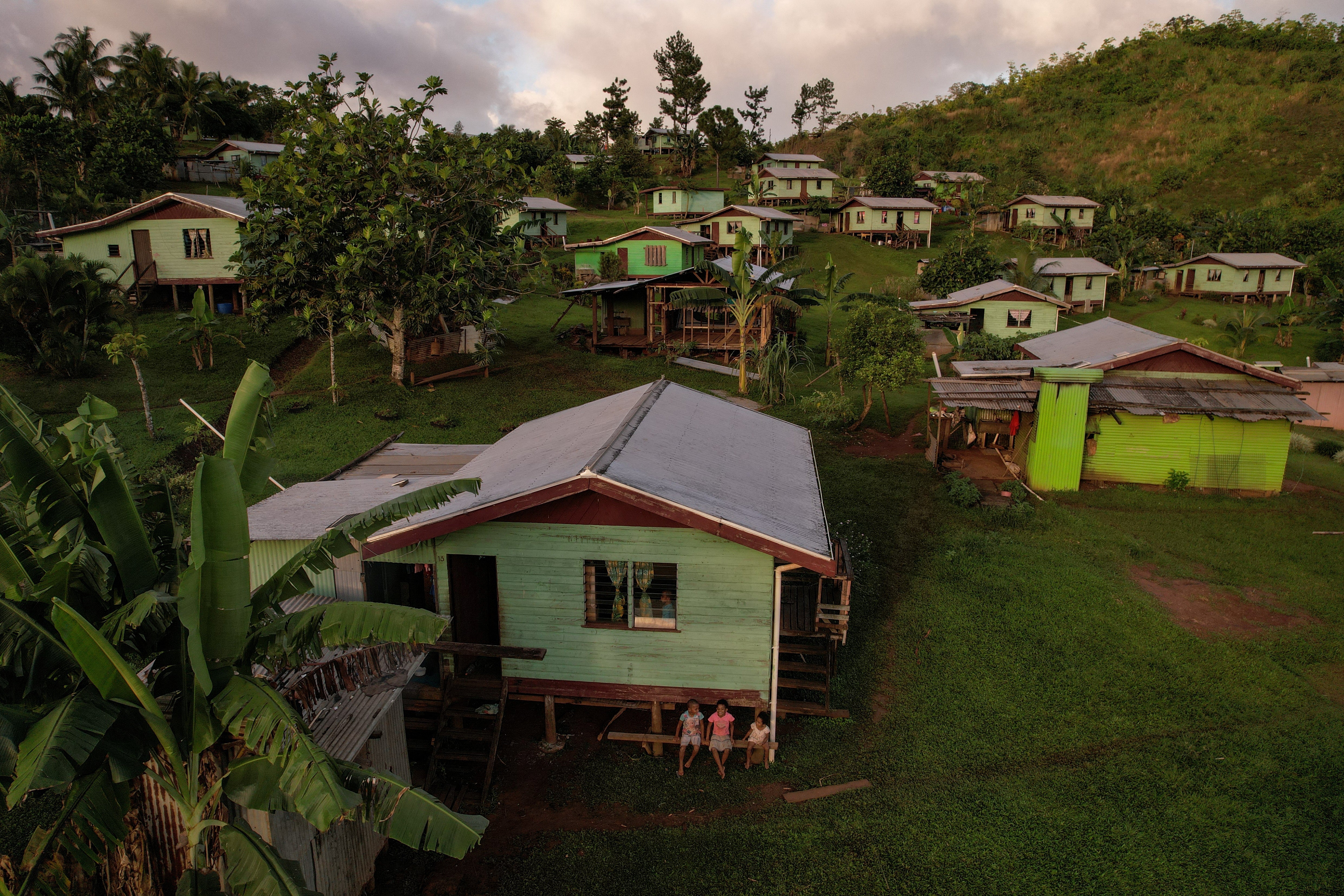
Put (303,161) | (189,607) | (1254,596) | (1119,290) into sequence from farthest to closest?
(1119,290)
(303,161)
(1254,596)
(189,607)

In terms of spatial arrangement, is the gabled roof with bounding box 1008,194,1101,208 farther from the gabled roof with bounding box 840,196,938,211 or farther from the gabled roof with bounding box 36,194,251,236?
the gabled roof with bounding box 36,194,251,236

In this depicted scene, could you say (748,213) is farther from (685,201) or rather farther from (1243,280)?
(1243,280)

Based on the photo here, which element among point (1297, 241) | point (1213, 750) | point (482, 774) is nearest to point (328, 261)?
point (482, 774)

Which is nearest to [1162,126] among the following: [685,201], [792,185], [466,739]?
[792,185]

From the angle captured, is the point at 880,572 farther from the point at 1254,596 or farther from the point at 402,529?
the point at 402,529

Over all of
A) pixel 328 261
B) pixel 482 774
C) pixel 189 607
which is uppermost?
pixel 328 261
